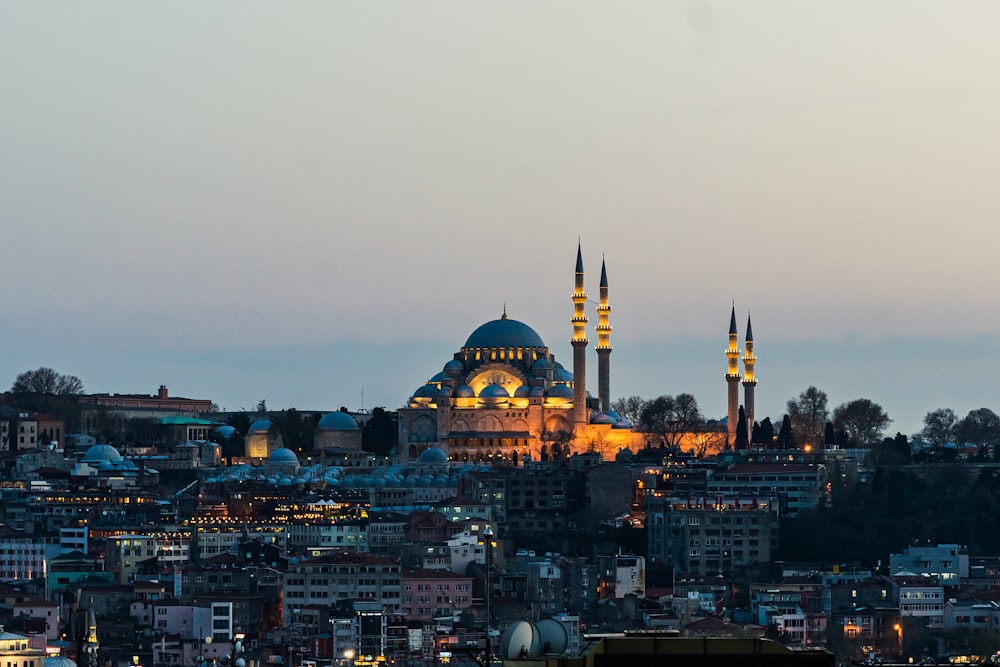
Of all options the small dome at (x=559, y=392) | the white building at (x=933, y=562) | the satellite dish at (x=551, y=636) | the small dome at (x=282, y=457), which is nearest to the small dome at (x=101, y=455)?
the small dome at (x=282, y=457)

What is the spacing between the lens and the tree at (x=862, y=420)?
105438mm

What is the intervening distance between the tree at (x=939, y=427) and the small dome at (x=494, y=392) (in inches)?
636

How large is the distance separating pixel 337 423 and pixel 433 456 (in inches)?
492

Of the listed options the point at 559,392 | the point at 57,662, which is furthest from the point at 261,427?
the point at 57,662

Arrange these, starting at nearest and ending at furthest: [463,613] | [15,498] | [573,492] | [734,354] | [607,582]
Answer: [463,613], [607,582], [573,492], [15,498], [734,354]

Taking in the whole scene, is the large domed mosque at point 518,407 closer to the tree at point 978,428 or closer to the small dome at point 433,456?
the small dome at point 433,456

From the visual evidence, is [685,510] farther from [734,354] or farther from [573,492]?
[734,354]

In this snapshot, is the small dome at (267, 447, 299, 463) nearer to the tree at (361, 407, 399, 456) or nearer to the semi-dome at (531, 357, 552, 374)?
the tree at (361, 407, 399, 456)

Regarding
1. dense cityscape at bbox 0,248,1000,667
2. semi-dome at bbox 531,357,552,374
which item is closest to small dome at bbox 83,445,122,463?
dense cityscape at bbox 0,248,1000,667

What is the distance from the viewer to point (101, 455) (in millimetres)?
105375

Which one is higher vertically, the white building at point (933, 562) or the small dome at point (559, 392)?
the small dome at point (559, 392)

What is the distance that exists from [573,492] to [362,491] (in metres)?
8.49

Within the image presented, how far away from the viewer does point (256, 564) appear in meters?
76.1

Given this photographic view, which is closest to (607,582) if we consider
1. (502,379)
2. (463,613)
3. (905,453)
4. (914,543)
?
(463,613)
